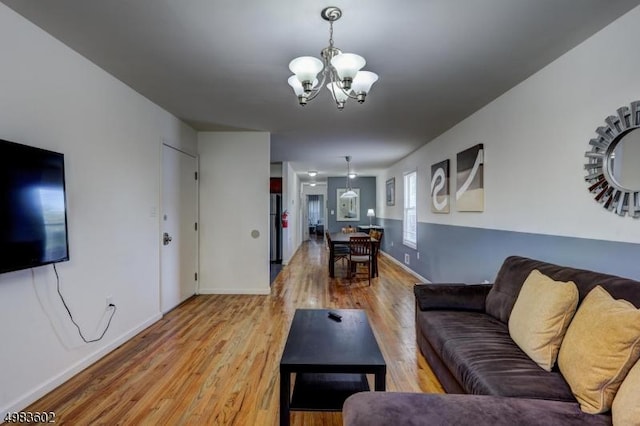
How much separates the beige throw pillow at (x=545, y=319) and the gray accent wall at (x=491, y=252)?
0.50 metres

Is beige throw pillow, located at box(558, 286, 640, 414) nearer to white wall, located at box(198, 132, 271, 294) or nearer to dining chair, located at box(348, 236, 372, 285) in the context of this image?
white wall, located at box(198, 132, 271, 294)

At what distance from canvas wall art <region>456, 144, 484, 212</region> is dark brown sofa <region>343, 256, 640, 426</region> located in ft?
4.26

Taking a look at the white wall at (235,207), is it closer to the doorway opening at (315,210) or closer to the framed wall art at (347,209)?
the framed wall art at (347,209)

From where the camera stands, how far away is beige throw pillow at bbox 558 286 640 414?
124 cm

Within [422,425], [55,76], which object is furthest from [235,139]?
[422,425]

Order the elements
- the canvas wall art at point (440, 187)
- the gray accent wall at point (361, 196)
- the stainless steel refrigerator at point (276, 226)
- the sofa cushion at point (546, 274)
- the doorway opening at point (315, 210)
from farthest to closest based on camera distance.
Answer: the doorway opening at point (315, 210)
the gray accent wall at point (361, 196)
the stainless steel refrigerator at point (276, 226)
the canvas wall art at point (440, 187)
the sofa cushion at point (546, 274)

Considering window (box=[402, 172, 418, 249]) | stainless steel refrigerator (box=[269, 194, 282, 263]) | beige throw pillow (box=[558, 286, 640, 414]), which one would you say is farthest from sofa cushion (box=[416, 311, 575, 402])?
stainless steel refrigerator (box=[269, 194, 282, 263])

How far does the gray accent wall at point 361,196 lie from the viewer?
416 inches

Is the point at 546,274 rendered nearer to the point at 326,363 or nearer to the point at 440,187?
the point at 326,363

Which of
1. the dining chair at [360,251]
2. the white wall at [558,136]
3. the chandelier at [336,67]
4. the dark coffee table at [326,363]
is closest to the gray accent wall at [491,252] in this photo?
the white wall at [558,136]

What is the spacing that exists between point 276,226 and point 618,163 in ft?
20.3

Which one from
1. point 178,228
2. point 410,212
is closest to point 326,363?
point 178,228

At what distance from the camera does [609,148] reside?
6.55ft

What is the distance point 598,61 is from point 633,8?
0.31 meters
